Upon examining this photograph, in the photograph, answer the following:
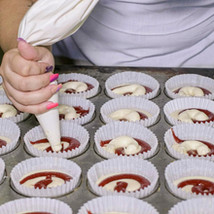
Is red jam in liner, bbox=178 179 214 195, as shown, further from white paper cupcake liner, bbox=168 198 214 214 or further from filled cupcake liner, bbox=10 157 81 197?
filled cupcake liner, bbox=10 157 81 197

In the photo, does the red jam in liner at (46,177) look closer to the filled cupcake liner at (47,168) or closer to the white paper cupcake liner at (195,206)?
the filled cupcake liner at (47,168)

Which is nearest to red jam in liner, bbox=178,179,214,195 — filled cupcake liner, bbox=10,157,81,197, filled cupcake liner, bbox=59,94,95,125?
filled cupcake liner, bbox=10,157,81,197

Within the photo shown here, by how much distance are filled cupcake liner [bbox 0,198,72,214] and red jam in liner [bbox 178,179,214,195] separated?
1.71 ft

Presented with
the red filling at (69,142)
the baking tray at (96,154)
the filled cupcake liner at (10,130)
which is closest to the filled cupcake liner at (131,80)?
the baking tray at (96,154)

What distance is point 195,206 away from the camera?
1.98m

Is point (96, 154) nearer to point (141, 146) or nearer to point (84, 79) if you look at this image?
point (141, 146)

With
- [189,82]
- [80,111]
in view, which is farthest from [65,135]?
[189,82]

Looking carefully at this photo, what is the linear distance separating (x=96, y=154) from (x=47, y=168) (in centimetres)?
24

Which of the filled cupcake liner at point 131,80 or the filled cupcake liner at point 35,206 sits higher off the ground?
the filled cupcake liner at point 131,80

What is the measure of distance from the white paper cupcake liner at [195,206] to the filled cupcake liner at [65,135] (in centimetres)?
58

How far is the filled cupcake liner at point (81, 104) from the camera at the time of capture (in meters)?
2.58

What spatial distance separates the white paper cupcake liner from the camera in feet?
6.46

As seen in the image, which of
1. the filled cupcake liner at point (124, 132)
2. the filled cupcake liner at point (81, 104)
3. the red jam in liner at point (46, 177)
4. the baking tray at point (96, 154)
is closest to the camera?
the baking tray at point (96, 154)

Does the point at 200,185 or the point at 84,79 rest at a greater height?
the point at 84,79
